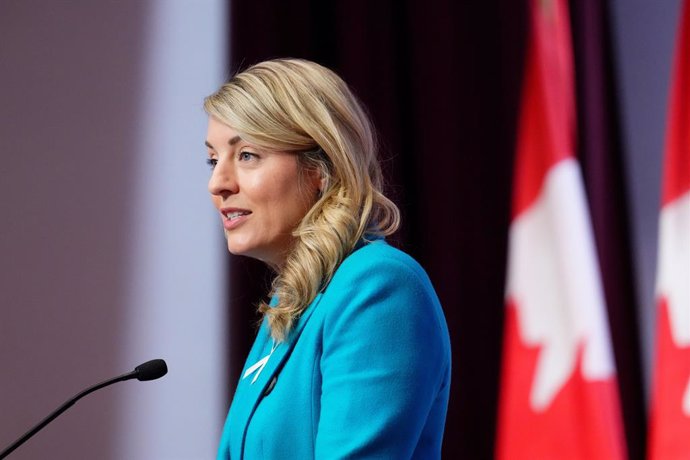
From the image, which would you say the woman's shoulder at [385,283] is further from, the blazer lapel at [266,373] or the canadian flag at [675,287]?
the canadian flag at [675,287]

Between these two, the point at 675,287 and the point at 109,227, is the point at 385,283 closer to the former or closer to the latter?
the point at 675,287

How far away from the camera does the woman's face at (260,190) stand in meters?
1.38

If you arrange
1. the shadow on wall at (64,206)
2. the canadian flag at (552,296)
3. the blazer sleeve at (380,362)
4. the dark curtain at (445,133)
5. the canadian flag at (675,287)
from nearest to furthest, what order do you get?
the blazer sleeve at (380,362)
the canadian flag at (675,287)
the canadian flag at (552,296)
the dark curtain at (445,133)
the shadow on wall at (64,206)

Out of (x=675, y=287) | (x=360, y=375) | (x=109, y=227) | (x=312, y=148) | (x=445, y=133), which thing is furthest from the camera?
(x=109, y=227)

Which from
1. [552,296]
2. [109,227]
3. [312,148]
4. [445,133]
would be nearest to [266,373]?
[312,148]

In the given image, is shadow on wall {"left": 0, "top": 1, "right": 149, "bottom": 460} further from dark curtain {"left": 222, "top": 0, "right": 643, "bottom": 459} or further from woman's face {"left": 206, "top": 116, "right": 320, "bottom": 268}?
woman's face {"left": 206, "top": 116, "right": 320, "bottom": 268}

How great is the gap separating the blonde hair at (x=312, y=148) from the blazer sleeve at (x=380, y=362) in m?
0.12

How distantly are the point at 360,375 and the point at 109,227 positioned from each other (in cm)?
176

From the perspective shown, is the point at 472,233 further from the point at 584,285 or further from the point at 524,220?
the point at 584,285

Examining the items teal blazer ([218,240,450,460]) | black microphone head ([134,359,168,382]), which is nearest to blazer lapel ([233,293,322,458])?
teal blazer ([218,240,450,460])

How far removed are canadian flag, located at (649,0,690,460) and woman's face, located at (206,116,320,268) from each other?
114cm

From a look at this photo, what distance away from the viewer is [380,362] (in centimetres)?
111

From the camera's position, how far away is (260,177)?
138 centimetres

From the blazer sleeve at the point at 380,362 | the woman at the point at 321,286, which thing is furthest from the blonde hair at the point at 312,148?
the blazer sleeve at the point at 380,362
